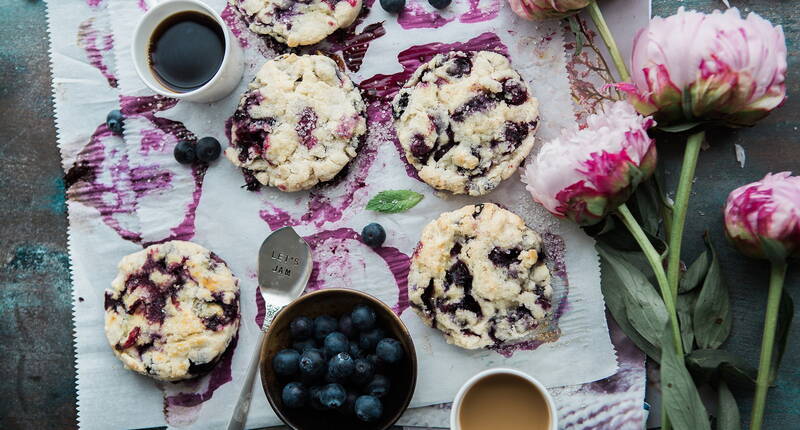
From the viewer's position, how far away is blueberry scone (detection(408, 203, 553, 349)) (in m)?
2.12

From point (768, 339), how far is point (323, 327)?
133 cm

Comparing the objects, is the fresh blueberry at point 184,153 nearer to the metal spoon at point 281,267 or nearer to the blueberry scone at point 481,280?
the metal spoon at point 281,267

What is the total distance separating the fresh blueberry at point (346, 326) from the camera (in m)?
2.03

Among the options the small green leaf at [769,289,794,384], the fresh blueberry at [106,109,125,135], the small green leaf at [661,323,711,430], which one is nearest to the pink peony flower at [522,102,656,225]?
the small green leaf at [661,323,711,430]

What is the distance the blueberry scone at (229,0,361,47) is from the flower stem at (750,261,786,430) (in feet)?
5.18

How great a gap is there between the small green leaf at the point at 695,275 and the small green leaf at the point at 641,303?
15 centimetres

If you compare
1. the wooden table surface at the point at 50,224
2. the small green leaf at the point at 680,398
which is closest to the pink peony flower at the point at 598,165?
the wooden table surface at the point at 50,224

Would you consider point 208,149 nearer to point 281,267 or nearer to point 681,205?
point 281,267

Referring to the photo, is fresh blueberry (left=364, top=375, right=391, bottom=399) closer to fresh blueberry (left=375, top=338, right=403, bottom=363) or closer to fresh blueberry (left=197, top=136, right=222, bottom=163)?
fresh blueberry (left=375, top=338, right=403, bottom=363)

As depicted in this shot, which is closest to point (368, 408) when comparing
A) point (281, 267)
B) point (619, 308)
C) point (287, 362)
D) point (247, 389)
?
point (287, 362)

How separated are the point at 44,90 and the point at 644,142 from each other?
6.84ft

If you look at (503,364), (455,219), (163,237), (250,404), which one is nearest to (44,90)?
(163,237)

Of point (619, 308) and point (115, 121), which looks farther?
point (115, 121)

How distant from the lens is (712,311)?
2078 millimetres
